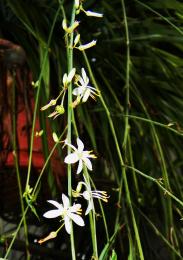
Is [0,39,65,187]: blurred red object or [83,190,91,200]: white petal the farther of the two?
[0,39,65,187]: blurred red object

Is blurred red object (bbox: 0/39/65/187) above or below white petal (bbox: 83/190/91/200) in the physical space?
above

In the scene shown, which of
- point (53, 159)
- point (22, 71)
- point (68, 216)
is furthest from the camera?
point (53, 159)

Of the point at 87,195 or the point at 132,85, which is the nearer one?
the point at 87,195

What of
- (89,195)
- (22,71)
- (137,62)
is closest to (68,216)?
(89,195)

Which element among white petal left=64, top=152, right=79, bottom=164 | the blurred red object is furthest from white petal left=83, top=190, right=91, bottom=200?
the blurred red object

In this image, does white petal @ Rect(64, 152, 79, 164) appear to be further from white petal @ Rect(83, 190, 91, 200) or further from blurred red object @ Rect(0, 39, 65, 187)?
blurred red object @ Rect(0, 39, 65, 187)

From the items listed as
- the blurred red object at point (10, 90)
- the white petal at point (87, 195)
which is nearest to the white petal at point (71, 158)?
the white petal at point (87, 195)

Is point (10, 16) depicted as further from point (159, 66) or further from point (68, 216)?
point (68, 216)

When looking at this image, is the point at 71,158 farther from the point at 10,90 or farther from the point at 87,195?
the point at 10,90

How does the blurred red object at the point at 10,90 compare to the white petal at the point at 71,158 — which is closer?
the white petal at the point at 71,158

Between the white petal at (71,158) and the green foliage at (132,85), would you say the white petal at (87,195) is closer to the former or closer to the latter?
the white petal at (71,158)

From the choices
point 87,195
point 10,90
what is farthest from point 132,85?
point 87,195
